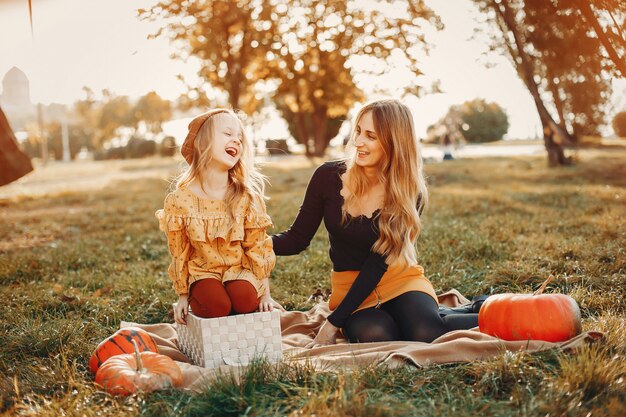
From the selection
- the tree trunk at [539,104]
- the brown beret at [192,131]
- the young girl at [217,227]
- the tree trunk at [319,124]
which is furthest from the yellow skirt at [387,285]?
the tree trunk at [319,124]

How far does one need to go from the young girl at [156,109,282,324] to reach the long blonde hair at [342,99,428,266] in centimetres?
64

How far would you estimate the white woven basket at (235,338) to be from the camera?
10.7ft

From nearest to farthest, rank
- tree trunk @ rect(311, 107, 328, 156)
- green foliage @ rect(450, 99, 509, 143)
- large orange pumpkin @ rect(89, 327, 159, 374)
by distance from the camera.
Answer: large orange pumpkin @ rect(89, 327, 159, 374) → tree trunk @ rect(311, 107, 328, 156) → green foliage @ rect(450, 99, 509, 143)

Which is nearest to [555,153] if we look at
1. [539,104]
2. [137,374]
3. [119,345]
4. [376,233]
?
[539,104]

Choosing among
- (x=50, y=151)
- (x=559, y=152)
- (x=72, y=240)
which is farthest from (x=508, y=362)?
(x=50, y=151)

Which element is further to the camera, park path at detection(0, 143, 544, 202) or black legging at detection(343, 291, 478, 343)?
park path at detection(0, 143, 544, 202)

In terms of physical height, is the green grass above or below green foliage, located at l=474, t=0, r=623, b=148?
below

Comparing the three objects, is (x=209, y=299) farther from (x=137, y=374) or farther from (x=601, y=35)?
(x=601, y=35)

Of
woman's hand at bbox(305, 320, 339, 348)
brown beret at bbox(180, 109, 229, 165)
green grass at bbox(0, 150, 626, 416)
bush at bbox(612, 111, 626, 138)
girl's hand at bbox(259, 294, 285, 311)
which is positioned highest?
bush at bbox(612, 111, 626, 138)

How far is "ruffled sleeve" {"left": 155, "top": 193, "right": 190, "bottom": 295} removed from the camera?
11.5 feet

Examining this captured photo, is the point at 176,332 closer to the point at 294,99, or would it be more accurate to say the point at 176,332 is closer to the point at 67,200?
the point at 67,200

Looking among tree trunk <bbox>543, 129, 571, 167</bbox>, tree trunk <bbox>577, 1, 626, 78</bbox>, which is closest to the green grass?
tree trunk <bbox>577, 1, 626, 78</bbox>

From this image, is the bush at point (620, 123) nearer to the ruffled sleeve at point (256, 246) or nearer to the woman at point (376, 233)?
the woman at point (376, 233)

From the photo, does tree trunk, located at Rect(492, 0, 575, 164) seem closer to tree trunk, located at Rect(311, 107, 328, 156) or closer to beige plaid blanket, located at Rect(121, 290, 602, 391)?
beige plaid blanket, located at Rect(121, 290, 602, 391)
